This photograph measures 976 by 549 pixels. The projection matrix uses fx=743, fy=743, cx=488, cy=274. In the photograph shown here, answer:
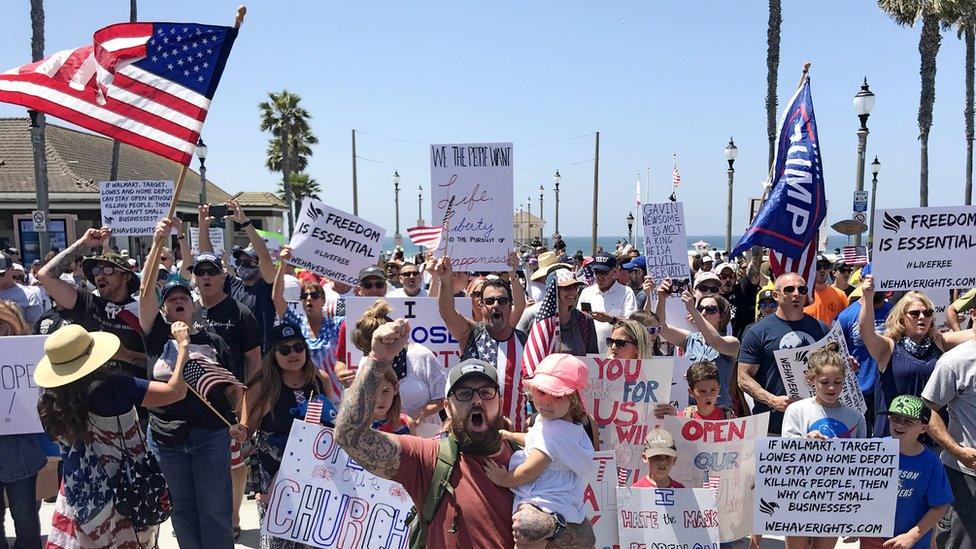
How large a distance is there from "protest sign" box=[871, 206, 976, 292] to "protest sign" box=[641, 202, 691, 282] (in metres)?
2.44

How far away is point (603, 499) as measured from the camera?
4516 millimetres

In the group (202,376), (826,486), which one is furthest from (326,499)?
(826,486)

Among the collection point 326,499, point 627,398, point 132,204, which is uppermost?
point 132,204

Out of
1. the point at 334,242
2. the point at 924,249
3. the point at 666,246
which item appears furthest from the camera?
the point at 666,246

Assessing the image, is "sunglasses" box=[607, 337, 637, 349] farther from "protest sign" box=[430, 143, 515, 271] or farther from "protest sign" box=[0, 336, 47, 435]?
"protest sign" box=[0, 336, 47, 435]

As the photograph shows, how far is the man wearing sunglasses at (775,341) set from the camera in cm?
525

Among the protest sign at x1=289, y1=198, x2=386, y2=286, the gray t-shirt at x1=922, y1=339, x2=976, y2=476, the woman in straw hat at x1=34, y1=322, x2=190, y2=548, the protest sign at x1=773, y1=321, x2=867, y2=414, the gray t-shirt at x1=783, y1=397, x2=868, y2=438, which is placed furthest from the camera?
the protest sign at x1=289, y1=198, x2=386, y2=286

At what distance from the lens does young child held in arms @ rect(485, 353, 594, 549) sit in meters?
2.95

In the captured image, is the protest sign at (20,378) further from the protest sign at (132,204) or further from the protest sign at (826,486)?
the protest sign at (132,204)

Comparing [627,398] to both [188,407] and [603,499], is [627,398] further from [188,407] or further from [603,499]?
[188,407]

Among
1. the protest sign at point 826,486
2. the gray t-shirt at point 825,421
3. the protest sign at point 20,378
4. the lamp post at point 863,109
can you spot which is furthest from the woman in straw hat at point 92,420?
the lamp post at point 863,109

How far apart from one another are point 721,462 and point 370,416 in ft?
9.45

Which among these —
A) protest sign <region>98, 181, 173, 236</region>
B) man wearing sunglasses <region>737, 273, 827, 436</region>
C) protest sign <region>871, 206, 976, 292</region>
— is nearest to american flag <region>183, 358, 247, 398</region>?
man wearing sunglasses <region>737, 273, 827, 436</region>

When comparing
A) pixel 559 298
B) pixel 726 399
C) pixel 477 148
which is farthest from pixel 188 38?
pixel 726 399
